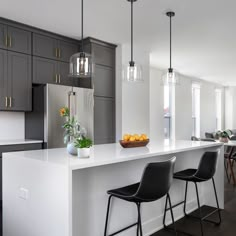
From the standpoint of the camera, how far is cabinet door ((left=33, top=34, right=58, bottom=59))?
13.1ft

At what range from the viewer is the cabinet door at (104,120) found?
15.1 ft

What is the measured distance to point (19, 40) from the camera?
3809 millimetres

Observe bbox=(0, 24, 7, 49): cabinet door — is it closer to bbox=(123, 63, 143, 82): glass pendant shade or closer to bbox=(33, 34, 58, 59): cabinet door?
bbox=(33, 34, 58, 59): cabinet door

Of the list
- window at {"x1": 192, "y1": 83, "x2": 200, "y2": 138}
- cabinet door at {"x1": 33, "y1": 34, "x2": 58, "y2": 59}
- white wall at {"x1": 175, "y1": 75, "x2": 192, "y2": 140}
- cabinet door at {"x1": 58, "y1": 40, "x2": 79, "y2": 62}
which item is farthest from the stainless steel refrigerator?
window at {"x1": 192, "y1": 83, "x2": 200, "y2": 138}

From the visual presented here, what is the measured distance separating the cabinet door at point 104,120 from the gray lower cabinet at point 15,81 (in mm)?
1187

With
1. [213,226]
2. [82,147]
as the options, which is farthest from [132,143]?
[213,226]

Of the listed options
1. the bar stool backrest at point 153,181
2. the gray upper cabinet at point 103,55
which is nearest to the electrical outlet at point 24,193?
the bar stool backrest at point 153,181

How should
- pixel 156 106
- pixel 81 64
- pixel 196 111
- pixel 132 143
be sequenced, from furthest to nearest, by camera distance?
pixel 196 111 → pixel 156 106 → pixel 132 143 → pixel 81 64

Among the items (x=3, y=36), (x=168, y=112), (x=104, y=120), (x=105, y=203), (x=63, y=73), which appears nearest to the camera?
(x=105, y=203)

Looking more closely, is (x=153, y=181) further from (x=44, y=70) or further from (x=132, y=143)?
(x=44, y=70)

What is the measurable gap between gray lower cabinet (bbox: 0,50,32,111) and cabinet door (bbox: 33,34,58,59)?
8.2 inches

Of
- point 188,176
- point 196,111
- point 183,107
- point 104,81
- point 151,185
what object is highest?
point 104,81

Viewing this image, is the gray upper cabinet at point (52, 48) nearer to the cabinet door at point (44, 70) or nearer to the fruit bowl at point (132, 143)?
the cabinet door at point (44, 70)

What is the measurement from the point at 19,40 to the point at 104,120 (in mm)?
1935
